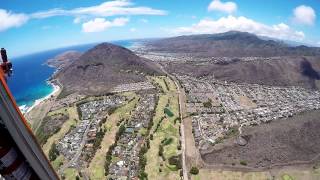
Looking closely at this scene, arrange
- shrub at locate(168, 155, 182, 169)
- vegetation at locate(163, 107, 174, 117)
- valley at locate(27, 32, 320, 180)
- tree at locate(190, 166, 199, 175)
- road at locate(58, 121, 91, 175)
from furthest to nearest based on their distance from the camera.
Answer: vegetation at locate(163, 107, 174, 117), road at locate(58, 121, 91, 175), valley at locate(27, 32, 320, 180), shrub at locate(168, 155, 182, 169), tree at locate(190, 166, 199, 175)

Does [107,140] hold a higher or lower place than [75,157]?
higher

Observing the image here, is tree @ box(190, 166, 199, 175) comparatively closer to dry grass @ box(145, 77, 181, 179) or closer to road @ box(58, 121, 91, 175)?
dry grass @ box(145, 77, 181, 179)

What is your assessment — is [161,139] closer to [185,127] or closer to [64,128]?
[185,127]

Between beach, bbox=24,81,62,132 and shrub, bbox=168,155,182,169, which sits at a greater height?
shrub, bbox=168,155,182,169

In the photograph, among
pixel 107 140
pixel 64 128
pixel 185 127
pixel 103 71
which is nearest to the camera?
pixel 107 140

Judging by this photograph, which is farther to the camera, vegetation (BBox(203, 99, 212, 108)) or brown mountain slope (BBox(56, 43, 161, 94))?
brown mountain slope (BBox(56, 43, 161, 94))

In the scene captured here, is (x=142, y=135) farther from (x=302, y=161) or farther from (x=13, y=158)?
(x=13, y=158)

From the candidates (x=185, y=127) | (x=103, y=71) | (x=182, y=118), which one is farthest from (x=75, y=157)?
(x=103, y=71)

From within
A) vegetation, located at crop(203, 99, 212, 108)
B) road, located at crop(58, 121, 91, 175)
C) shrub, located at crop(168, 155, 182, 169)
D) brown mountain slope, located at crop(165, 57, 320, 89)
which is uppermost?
brown mountain slope, located at crop(165, 57, 320, 89)

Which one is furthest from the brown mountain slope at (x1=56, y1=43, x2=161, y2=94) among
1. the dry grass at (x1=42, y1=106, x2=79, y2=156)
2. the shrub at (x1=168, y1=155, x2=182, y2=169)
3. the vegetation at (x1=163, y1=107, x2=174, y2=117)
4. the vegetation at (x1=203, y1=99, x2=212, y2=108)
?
the shrub at (x1=168, y1=155, x2=182, y2=169)
